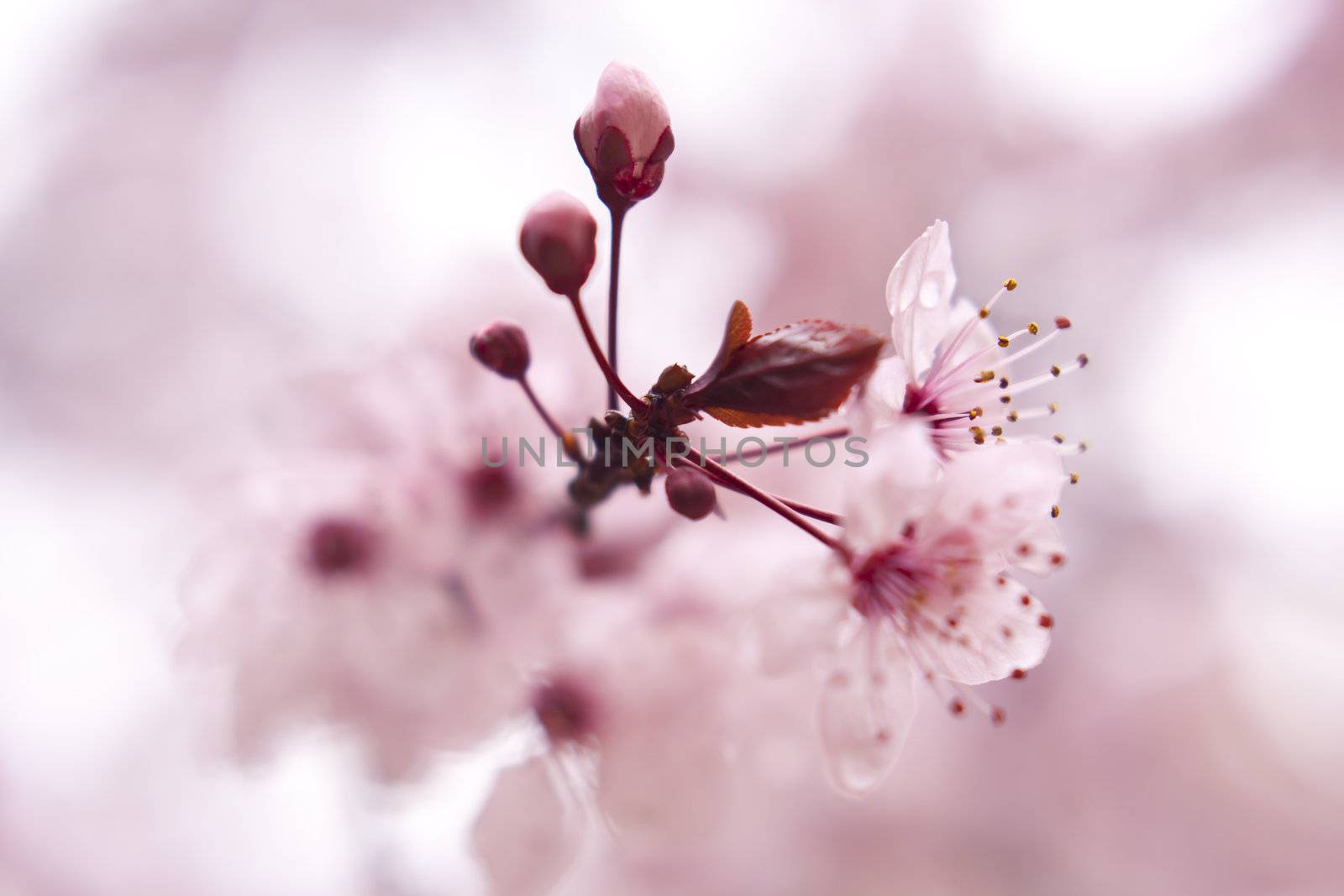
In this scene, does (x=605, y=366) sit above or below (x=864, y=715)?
above

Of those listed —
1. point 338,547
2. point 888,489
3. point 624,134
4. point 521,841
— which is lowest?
point 521,841

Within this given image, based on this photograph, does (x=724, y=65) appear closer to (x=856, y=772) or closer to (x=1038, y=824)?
(x=856, y=772)

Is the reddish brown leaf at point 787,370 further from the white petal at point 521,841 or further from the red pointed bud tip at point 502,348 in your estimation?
the white petal at point 521,841

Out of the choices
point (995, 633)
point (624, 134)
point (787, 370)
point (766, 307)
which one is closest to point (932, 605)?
point (995, 633)

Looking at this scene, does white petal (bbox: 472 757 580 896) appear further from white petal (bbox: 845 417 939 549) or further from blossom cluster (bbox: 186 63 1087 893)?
white petal (bbox: 845 417 939 549)

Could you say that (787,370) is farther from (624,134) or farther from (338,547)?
(338,547)

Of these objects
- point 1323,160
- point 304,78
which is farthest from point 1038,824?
point 304,78

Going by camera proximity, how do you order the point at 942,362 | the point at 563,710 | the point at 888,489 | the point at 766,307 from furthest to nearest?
the point at 766,307, the point at 563,710, the point at 942,362, the point at 888,489
